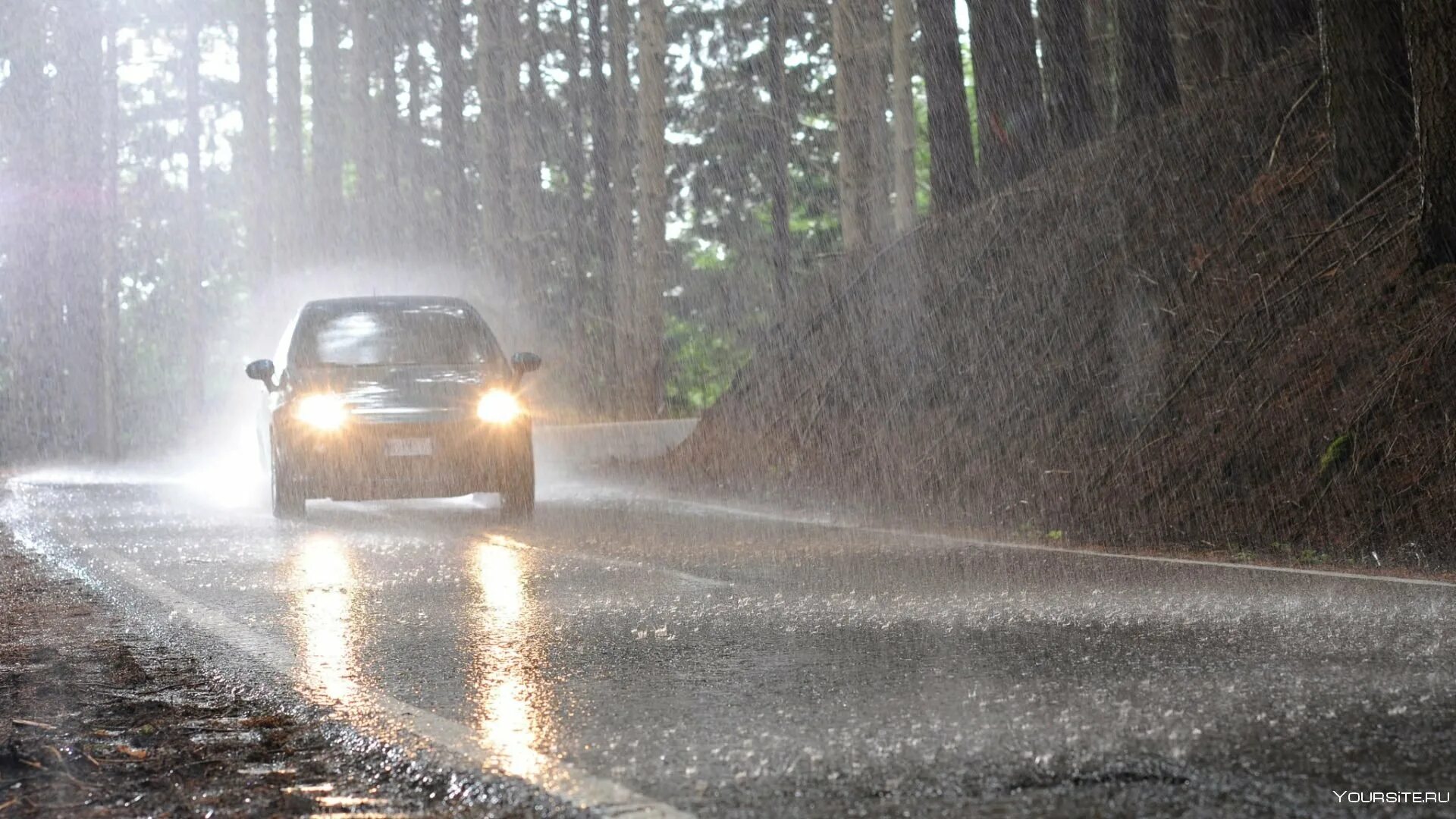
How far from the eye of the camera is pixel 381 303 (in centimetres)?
1664

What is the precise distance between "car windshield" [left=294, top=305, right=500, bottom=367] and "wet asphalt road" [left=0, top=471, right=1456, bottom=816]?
10.9 ft

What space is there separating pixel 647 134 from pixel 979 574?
18986 mm

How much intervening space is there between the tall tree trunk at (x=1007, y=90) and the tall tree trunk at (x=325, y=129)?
28263mm

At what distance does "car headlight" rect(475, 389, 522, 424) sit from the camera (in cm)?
1524

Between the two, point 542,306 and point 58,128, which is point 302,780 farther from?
point 542,306

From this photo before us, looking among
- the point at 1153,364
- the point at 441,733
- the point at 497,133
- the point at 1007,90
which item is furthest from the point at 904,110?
the point at 441,733

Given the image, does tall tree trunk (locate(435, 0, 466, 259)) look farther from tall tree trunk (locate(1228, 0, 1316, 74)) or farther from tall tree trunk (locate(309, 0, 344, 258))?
tall tree trunk (locate(1228, 0, 1316, 74))

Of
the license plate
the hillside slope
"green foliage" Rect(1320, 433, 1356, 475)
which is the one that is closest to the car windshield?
the license plate

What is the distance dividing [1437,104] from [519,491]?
26.4 feet

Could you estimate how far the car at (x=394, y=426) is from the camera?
14945 mm

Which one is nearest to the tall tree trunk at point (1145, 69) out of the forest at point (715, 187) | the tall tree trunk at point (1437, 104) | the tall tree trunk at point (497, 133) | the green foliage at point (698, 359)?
the forest at point (715, 187)

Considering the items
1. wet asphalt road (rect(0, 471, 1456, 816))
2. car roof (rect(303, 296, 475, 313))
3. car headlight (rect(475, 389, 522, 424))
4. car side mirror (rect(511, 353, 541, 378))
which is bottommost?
wet asphalt road (rect(0, 471, 1456, 816))

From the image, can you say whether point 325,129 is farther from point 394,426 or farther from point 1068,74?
point 394,426

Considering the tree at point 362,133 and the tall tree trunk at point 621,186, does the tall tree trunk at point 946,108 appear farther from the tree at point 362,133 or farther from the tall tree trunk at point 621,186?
the tree at point 362,133
